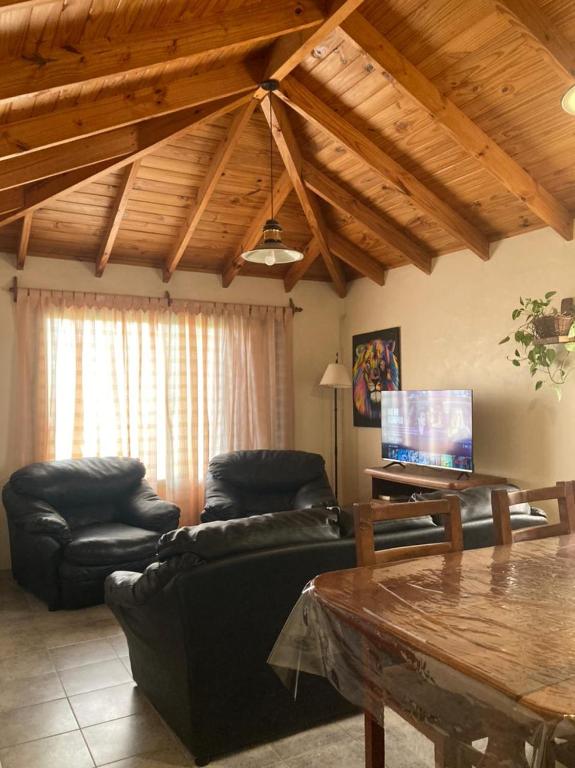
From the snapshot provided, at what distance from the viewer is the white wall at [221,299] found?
5328 mm

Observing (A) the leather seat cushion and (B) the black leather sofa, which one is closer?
(B) the black leather sofa

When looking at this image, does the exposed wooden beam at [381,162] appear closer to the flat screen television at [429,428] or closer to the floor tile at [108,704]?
the flat screen television at [429,428]

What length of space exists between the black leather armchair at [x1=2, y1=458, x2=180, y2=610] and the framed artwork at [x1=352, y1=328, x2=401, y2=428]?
7.96 ft

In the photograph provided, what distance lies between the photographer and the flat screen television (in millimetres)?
4789

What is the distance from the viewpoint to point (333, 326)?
696cm

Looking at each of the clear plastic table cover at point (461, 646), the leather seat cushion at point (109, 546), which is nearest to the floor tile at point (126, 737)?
the clear plastic table cover at point (461, 646)

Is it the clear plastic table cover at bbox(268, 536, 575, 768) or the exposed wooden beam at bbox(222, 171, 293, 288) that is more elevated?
the exposed wooden beam at bbox(222, 171, 293, 288)

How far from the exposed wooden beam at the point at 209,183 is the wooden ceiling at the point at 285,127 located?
0.02m

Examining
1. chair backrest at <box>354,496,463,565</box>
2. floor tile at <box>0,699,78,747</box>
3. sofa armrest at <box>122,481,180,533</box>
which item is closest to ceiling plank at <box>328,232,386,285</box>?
sofa armrest at <box>122,481,180,533</box>

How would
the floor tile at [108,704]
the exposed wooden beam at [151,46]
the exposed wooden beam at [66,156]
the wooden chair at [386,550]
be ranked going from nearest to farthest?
the wooden chair at [386,550] → the exposed wooden beam at [151,46] → the floor tile at [108,704] → the exposed wooden beam at [66,156]

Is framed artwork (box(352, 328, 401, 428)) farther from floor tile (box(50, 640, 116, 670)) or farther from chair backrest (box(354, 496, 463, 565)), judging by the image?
chair backrest (box(354, 496, 463, 565))

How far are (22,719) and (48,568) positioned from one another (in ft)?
5.24

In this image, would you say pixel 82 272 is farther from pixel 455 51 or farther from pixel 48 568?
pixel 455 51

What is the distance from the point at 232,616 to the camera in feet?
7.61
